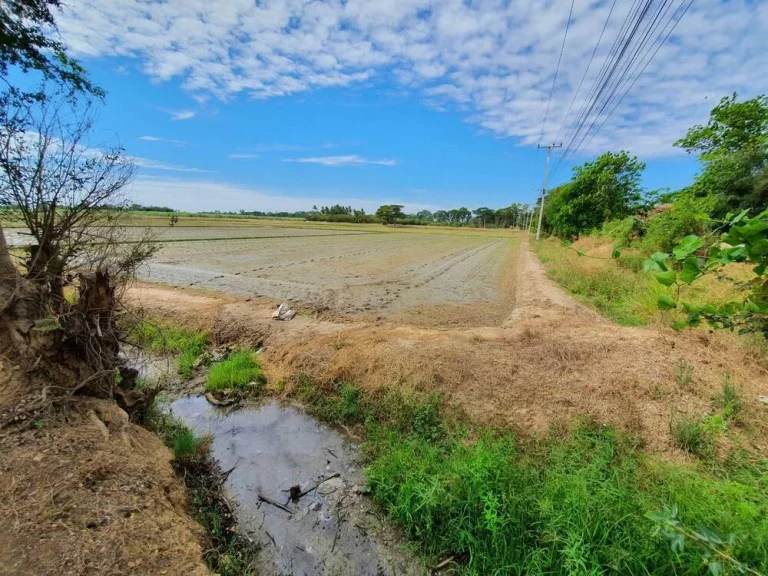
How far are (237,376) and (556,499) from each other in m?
4.70

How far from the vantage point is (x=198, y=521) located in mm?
3096

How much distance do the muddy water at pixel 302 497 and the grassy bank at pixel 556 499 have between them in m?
0.29

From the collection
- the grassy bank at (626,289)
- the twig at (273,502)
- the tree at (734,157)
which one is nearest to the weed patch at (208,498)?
the twig at (273,502)

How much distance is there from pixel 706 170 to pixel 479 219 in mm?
105840

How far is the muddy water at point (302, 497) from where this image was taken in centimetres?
304

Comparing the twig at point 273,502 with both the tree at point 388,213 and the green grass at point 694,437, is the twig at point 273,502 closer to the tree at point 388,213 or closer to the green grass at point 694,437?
the green grass at point 694,437

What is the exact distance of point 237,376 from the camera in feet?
18.4

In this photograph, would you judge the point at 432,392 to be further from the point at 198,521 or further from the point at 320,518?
the point at 198,521

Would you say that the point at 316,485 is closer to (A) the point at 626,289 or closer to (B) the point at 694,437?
(B) the point at 694,437

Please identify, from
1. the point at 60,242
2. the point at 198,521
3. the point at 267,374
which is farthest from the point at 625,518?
the point at 60,242

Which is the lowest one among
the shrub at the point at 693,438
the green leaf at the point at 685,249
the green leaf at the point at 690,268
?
the shrub at the point at 693,438

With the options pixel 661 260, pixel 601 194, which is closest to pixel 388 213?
pixel 601 194

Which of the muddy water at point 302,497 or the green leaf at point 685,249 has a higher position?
the green leaf at point 685,249

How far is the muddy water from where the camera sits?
120 inches
